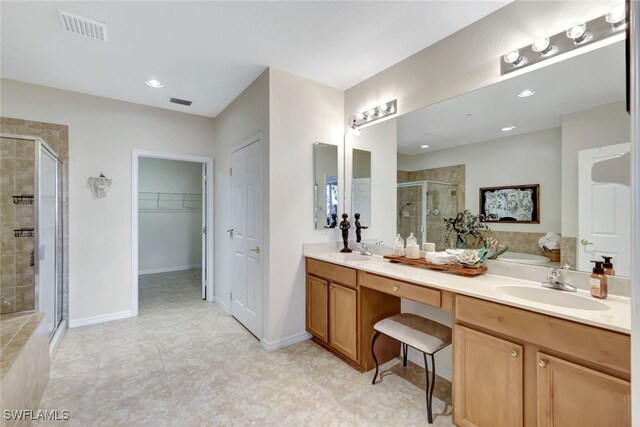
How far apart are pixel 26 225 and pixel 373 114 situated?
333 centimetres

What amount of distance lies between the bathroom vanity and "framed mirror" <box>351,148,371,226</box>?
888 mm

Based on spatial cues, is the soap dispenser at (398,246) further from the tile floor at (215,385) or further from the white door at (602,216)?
the white door at (602,216)

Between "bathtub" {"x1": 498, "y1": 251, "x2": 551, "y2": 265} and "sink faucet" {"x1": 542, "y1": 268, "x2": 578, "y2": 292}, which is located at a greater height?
"bathtub" {"x1": 498, "y1": 251, "x2": 551, "y2": 265}

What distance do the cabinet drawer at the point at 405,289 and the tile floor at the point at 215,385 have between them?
28.7 inches

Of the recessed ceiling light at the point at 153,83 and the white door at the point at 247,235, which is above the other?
the recessed ceiling light at the point at 153,83

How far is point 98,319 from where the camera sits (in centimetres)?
324

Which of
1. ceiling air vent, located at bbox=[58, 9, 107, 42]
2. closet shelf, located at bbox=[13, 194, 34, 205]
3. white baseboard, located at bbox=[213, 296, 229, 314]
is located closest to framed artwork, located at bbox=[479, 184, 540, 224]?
ceiling air vent, located at bbox=[58, 9, 107, 42]

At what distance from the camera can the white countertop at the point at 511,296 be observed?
3.73 feet

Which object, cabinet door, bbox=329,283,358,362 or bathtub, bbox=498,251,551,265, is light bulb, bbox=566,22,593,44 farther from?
cabinet door, bbox=329,283,358,362

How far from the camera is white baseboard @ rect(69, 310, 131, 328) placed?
10.2 feet

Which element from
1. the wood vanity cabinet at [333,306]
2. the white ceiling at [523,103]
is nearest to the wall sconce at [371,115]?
the white ceiling at [523,103]

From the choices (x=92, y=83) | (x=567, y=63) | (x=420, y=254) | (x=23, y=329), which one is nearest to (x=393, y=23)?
(x=567, y=63)

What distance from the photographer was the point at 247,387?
Result: 207 centimetres

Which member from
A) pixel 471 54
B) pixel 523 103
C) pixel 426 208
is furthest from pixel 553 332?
pixel 471 54
